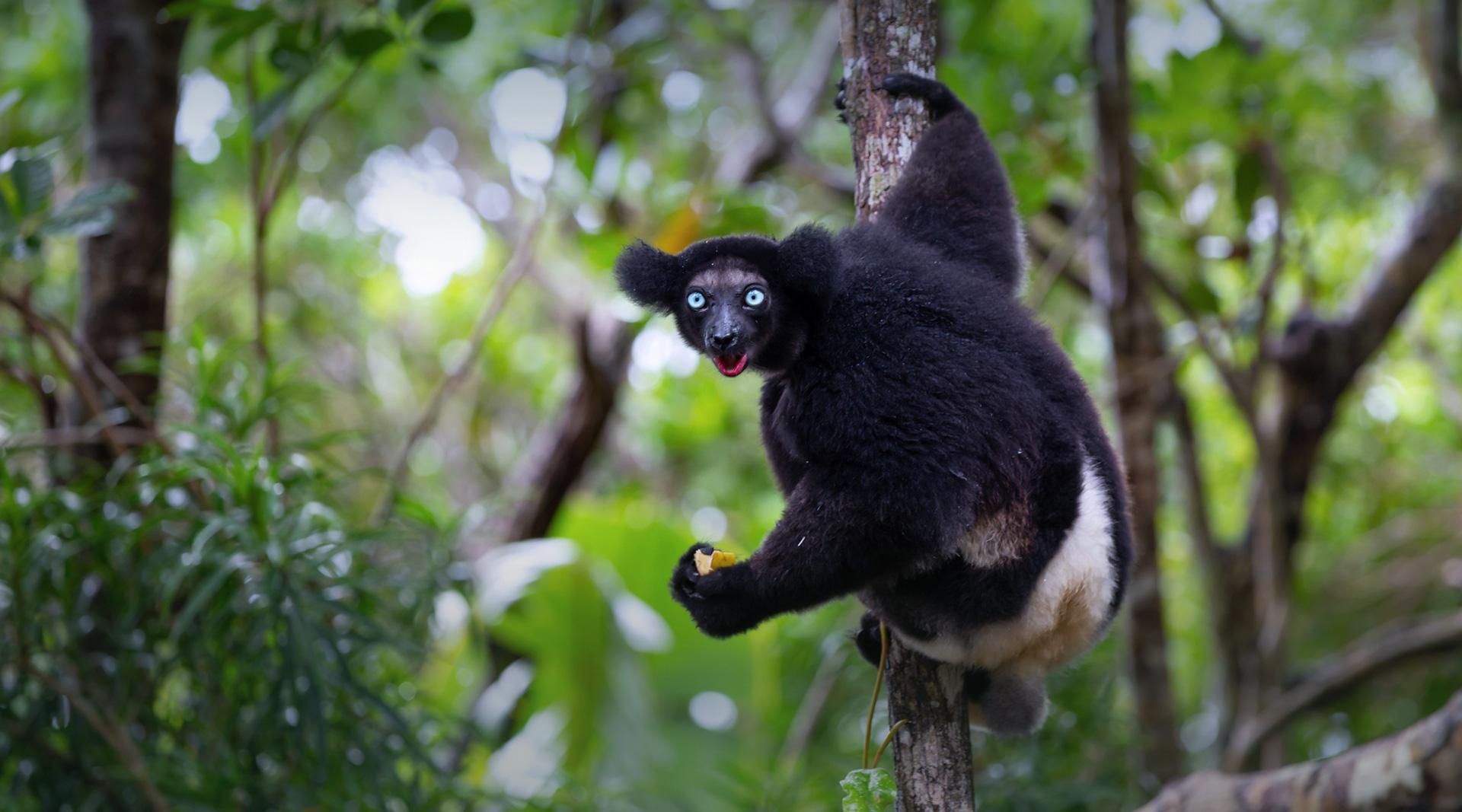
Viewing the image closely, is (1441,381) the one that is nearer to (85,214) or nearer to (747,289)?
(747,289)

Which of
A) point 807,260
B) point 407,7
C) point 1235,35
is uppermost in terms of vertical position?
point 1235,35

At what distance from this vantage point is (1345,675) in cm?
473

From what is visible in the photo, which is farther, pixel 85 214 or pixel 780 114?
pixel 780 114

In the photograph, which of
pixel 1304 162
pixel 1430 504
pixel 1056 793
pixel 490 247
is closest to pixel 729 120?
pixel 490 247

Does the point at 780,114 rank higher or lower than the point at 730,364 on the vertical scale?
higher

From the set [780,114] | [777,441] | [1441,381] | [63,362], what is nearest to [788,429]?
[777,441]

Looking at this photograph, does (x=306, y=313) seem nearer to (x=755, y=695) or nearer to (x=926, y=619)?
(x=755, y=695)

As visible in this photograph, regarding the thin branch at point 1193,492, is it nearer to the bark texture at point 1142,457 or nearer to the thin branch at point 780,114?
the bark texture at point 1142,457

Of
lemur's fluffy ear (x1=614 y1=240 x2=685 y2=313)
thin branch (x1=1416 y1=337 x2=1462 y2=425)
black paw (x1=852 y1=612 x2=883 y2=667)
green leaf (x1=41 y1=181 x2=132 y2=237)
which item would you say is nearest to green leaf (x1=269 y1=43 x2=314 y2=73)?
green leaf (x1=41 y1=181 x2=132 y2=237)

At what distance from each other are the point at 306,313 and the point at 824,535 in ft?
21.8

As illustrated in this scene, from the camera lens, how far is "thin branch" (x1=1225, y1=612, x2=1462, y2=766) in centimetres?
450

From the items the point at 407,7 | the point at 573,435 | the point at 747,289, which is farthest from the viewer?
the point at 573,435

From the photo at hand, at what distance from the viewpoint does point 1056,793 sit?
3.80 meters

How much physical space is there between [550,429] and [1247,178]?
3508mm
